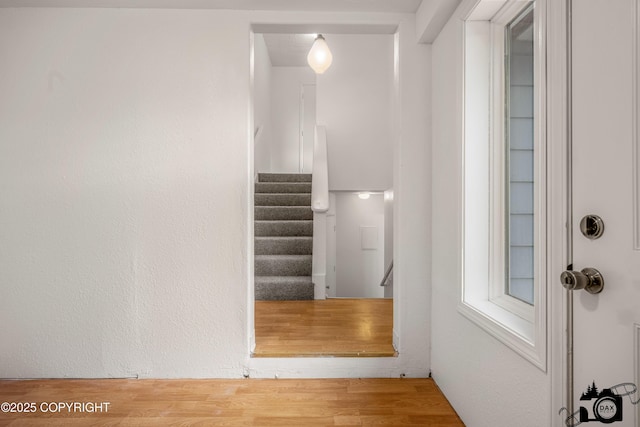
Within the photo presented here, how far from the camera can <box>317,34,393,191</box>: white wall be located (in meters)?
4.98

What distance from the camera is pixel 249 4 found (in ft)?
7.52

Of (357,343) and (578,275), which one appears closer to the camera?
(578,275)

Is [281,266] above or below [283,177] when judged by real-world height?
below

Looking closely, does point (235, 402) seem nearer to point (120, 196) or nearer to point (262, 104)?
point (120, 196)

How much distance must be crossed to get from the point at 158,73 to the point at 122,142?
49cm

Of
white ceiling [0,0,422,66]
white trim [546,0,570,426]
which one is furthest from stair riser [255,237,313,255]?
white trim [546,0,570,426]

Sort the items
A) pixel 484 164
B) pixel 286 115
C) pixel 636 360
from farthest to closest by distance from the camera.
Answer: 1. pixel 286 115
2. pixel 484 164
3. pixel 636 360

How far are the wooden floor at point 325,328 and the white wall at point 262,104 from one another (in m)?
2.72

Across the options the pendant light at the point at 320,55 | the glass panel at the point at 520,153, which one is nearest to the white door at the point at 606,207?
the glass panel at the point at 520,153

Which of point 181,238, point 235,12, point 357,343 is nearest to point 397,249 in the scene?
point 357,343

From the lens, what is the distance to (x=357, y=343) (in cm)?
249

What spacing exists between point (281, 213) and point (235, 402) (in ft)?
9.34

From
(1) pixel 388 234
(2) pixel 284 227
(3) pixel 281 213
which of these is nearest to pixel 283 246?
(2) pixel 284 227

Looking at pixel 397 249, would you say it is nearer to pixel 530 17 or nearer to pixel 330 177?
pixel 530 17
